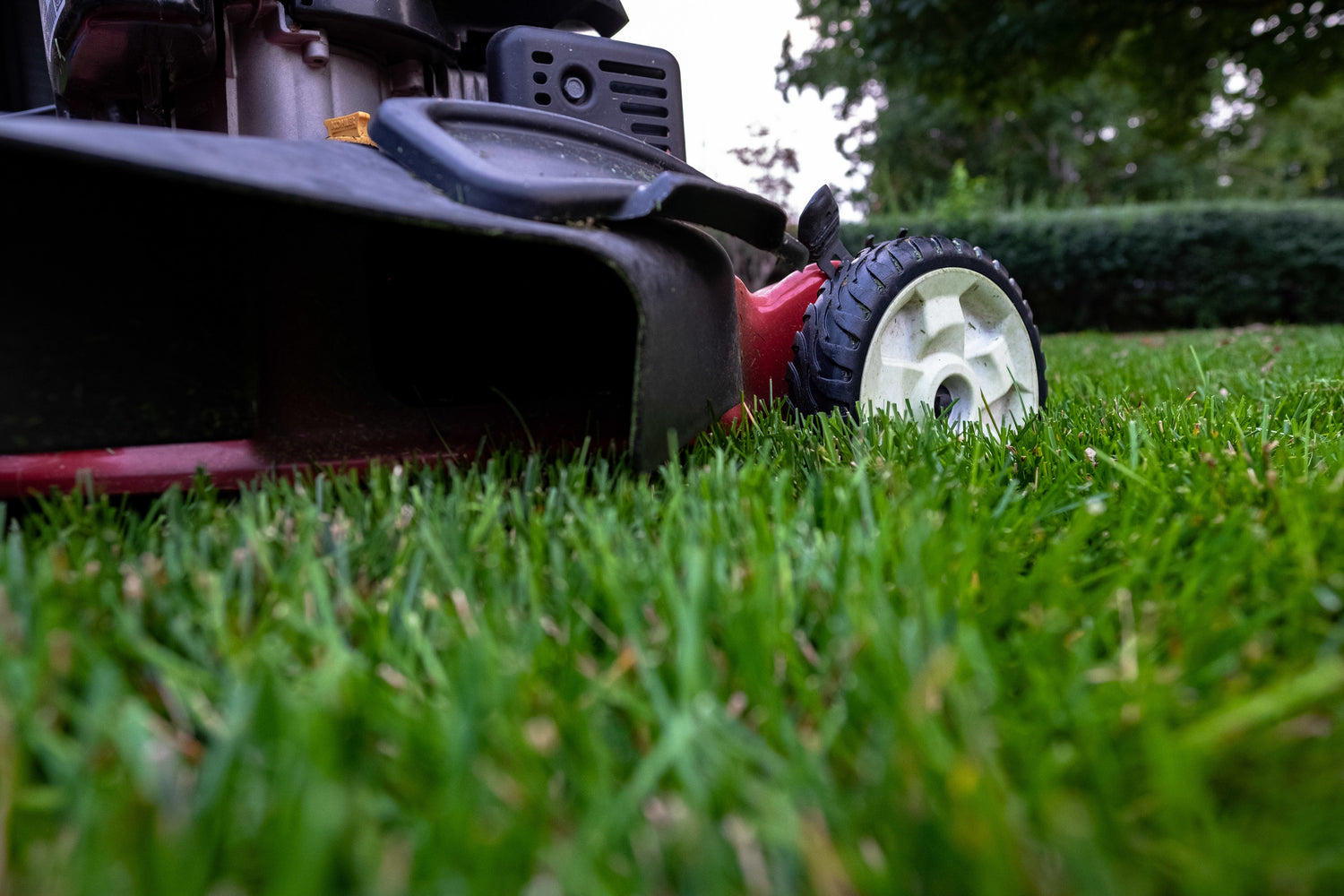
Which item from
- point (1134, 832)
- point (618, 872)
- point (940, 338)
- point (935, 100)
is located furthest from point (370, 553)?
point (935, 100)

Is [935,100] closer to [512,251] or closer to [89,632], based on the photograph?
[512,251]

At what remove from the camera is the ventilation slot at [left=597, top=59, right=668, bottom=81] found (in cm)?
170

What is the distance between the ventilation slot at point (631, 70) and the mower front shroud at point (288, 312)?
0.41m

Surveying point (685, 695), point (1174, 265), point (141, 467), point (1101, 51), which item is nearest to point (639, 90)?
point (141, 467)

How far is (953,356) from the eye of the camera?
5.98ft

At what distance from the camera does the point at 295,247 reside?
4.48 ft

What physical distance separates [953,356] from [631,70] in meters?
0.82

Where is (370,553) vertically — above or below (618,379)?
below

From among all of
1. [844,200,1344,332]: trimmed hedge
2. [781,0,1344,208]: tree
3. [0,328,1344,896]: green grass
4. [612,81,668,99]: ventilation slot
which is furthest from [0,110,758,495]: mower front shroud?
[844,200,1344,332]: trimmed hedge

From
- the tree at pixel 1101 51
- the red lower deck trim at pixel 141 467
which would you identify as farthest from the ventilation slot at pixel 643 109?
the tree at pixel 1101 51

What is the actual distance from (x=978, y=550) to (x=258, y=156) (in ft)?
2.69

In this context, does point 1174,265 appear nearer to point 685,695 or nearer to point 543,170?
point 543,170

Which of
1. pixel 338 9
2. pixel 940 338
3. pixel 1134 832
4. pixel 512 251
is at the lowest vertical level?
pixel 1134 832

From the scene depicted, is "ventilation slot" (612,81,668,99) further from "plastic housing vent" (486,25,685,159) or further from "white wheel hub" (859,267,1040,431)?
"white wheel hub" (859,267,1040,431)
